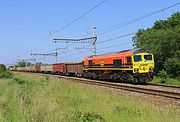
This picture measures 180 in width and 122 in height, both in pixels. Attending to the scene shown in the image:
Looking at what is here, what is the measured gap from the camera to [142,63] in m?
31.8

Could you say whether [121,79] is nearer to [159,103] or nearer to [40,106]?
[159,103]

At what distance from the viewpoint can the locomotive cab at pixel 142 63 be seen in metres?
31.5

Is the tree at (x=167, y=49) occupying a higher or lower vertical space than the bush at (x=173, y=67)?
higher

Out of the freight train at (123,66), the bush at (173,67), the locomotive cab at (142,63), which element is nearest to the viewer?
the locomotive cab at (142,63)

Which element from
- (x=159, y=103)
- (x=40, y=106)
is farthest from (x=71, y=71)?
(x=40, y=106)

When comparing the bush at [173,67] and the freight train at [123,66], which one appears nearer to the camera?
the freight train at [123,66]

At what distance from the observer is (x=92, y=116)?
10922mm

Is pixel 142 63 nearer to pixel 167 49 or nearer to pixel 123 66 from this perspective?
pixel 123 66

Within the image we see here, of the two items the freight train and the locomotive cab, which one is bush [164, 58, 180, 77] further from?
the locomotive cab

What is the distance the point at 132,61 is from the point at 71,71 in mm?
26063

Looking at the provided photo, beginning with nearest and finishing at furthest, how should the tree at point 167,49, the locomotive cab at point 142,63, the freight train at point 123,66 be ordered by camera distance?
the locomotive cab at point 142,63 → the freight train at point 123,66 → the tree at point 167,49

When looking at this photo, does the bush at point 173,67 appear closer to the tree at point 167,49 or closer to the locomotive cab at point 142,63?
the tree at point 167,49

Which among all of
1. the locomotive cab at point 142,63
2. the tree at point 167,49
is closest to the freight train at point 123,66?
the locomotive cab at point 142,63

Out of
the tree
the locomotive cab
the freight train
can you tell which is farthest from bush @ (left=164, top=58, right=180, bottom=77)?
the locomotive cab
